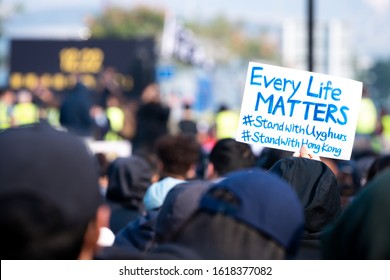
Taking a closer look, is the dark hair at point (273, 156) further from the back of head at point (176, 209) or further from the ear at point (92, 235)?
the ear at point (92, 235)

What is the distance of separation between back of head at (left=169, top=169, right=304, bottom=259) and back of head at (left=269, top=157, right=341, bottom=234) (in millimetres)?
1100

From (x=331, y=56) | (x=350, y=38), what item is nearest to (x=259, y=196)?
(x=331, y=56)

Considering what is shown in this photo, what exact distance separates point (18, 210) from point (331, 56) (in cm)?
13652

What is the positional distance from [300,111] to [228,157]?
200 cm

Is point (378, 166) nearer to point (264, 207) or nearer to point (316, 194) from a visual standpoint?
point (316, 194)

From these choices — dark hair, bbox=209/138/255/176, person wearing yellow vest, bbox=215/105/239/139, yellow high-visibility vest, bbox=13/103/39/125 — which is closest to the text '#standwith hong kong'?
dark hair, bbox=209/138/255/176

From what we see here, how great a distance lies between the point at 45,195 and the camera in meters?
2.46

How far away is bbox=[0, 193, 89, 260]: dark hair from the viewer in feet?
8.05

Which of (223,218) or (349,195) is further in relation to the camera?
(349,195)

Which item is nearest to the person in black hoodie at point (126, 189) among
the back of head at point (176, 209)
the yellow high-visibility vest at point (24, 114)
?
the back of head at point (176, 209)

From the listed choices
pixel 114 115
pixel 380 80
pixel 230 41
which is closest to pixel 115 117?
pixel 114 115

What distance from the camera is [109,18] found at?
84.9 meters

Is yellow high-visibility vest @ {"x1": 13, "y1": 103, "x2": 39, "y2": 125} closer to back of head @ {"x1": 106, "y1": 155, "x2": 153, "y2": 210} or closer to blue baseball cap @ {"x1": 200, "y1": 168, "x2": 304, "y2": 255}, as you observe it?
back of head @ {"x1": 106, "y1": 155, "x2": 153, "y2": 210}
